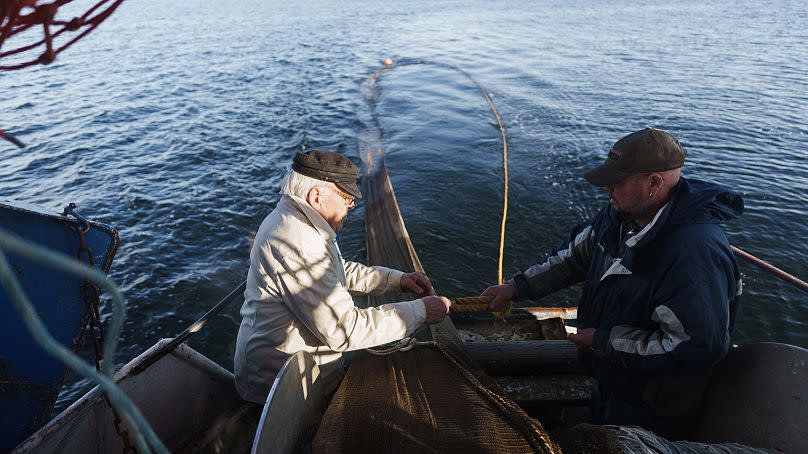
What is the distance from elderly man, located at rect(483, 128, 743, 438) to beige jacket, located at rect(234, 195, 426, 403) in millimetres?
1377

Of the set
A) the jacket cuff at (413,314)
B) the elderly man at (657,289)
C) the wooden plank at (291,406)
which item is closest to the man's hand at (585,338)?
the elderly man at (657,289)

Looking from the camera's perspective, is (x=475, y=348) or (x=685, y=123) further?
(x=685, y=123)

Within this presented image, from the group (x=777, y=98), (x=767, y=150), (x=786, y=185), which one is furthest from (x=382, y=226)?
(x=777, y=98)

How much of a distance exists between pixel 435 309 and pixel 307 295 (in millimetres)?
1045

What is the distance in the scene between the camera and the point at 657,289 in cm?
283

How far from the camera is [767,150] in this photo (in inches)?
511

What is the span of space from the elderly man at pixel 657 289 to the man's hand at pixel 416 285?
1286 mm

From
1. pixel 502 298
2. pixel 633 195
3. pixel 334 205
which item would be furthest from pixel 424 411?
pixel 633 195

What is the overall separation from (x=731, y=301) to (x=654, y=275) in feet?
1.81

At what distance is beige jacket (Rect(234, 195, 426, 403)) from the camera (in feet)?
9.27

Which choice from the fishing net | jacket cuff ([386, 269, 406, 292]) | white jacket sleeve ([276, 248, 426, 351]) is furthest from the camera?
jacket cuff ([386, 269, 406, 292])

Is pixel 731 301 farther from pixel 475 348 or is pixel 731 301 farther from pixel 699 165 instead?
pixel 699 165

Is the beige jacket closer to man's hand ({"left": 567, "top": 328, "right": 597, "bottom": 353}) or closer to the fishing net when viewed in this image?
the fishing net

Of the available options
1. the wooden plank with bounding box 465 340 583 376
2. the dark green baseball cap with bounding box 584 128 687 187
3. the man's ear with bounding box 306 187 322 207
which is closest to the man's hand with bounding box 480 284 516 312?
the wooden plank with bounding box 465 340 583 376
